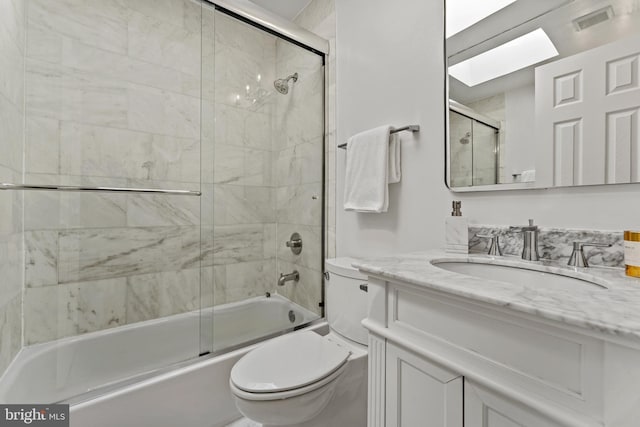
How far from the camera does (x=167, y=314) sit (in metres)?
1.69

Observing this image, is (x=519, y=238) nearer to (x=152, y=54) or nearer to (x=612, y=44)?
(x=612, y=44)

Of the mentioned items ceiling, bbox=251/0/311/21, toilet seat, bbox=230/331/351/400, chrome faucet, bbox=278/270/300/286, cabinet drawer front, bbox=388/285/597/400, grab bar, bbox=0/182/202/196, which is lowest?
toilet seat, bbox=230/331/351/400

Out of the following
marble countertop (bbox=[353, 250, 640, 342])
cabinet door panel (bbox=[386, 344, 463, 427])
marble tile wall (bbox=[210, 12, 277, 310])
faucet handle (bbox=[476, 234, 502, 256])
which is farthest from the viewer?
marble tile wall (bbox=[210, 12, 277, 310])

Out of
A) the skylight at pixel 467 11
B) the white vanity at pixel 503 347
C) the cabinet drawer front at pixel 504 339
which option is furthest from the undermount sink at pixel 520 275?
the skylight at pixel 467 11

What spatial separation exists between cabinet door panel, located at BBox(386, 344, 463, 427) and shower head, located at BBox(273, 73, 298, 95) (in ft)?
5.58

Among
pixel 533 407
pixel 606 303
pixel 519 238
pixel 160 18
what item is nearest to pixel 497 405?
pixel 533 407

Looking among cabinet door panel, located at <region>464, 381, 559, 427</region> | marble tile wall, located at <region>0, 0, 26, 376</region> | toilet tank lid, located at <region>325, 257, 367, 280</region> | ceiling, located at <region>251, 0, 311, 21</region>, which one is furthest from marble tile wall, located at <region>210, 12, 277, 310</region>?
cabinet door panel, located at <region>464, 381, 559, 427</region>

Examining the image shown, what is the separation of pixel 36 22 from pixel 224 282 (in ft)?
5.13

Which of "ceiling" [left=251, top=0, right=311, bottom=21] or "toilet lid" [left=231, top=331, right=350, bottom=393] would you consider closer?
"toilet lid" [left=231, top=331, right=350, bottom=393]

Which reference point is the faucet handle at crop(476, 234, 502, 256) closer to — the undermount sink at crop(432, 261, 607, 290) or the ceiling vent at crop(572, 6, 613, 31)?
the undermount sink at crop(432, 261, 607, 290)

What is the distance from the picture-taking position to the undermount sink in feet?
2.27

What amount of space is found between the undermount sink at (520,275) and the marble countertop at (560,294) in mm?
12

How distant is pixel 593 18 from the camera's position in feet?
2.59

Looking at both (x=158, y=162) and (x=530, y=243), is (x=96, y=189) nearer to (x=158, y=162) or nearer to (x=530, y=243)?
(x=158, y=162)
